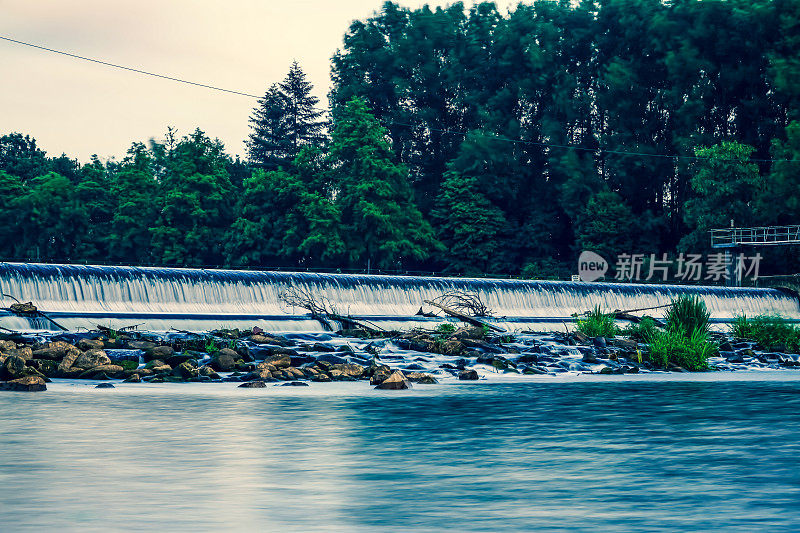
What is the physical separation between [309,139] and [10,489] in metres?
98.3

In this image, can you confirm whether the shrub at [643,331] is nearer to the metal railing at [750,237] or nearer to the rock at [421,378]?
the rock at [421,378]

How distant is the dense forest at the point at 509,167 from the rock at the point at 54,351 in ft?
166

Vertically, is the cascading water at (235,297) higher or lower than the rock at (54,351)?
higher

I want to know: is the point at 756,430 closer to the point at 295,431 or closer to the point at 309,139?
the point at 295,431

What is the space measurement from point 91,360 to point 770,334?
20518 millimetres

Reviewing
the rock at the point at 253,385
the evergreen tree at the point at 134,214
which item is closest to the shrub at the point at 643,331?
the rock at the point at 253,385

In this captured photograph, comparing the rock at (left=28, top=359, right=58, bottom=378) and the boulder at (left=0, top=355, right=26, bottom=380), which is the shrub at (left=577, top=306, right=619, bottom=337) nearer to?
the rock at (left=28, top=359, right=58, bottom=378)

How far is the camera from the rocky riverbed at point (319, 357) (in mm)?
21328

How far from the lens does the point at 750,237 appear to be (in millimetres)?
65500

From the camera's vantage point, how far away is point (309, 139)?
10681 cm

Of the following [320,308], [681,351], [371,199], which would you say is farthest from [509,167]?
[681,351]

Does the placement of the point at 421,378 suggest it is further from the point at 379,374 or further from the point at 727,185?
the point at 727,185

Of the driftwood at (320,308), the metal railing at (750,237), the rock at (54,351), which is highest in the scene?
the metal railing at (750,237)

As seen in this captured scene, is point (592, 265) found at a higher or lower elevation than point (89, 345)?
higher
